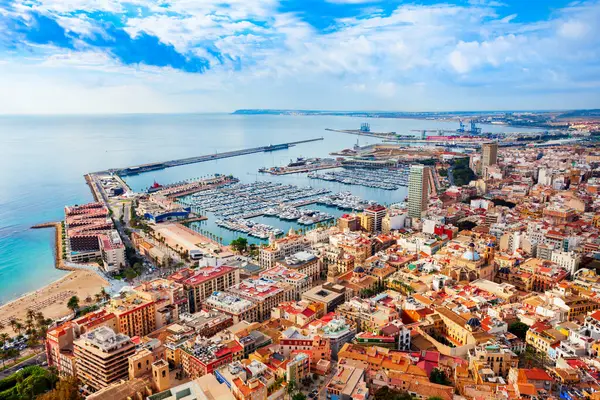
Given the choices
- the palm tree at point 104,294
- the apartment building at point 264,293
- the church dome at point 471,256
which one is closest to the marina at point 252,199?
the palm tree at point 104,294

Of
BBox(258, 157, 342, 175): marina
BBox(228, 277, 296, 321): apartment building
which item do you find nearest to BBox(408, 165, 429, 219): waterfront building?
BBox(228, 277, 296, 321): apartment building

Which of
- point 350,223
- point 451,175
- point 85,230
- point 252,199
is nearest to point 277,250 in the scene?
point 350,223

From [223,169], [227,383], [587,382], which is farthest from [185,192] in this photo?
[587,382]

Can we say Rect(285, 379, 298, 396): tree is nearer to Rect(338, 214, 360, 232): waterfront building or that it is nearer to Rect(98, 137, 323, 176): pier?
Rect(338, 214, 360, 232): waterfront building

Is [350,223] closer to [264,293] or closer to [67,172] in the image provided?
[264,293]

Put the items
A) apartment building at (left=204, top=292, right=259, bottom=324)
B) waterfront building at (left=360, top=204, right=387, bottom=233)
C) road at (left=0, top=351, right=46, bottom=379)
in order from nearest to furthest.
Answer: road at (left=0, top=351, right=46, bottom=379) < apartment building at (left=204, top=292, right=259, bottom=324) < waterfront building at (left=360, top=204, right=387, bottom=233)

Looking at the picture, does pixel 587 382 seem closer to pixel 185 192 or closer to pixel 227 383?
pixel 227 383

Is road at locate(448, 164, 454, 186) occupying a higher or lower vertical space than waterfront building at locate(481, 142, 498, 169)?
lower
